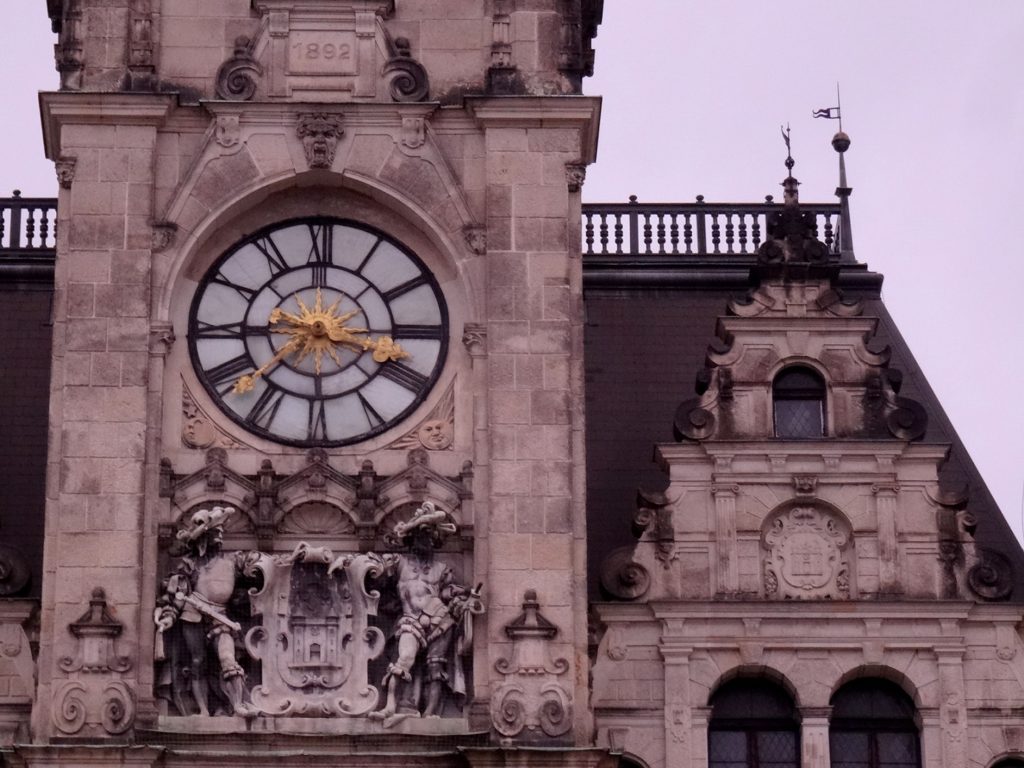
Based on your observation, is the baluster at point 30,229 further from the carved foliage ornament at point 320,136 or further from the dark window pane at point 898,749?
the dark window pane at point 898,749

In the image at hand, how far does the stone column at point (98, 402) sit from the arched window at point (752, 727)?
637 cm

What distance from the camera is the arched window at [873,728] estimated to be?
112ft

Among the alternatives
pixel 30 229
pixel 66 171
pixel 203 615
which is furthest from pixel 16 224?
pixel 203 615

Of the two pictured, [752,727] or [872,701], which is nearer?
[752,727]

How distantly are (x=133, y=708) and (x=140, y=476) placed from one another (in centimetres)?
251

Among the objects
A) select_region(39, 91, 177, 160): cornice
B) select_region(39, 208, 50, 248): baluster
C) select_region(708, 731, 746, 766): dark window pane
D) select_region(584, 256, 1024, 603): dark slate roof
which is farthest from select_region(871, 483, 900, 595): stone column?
select_region(39, 208, 50, 248): baluster

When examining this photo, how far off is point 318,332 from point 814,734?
6.90m

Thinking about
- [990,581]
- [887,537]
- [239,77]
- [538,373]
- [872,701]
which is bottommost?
[872,701]

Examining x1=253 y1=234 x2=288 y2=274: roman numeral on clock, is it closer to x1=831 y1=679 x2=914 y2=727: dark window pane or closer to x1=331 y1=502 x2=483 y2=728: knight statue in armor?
x1=331 y1=502 x2=483 y2=728: knight statue in armor

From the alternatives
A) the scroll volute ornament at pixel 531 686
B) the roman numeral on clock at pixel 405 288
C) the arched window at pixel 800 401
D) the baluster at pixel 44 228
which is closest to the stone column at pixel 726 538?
the arched window at pixel 800 401

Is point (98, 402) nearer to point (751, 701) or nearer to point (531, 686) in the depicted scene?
point (531, 686)

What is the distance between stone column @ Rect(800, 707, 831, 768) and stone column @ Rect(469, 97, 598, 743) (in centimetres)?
261

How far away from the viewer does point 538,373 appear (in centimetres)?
3372

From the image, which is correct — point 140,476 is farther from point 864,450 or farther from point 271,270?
point 864,450
